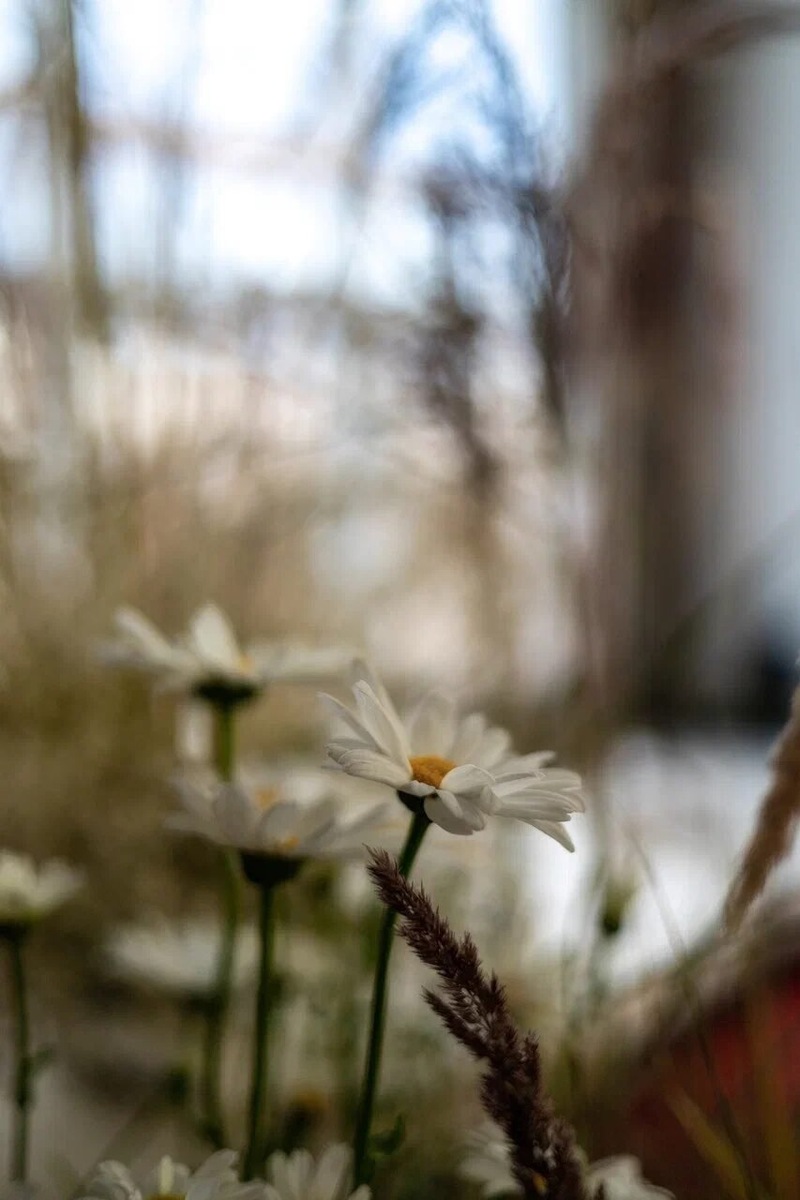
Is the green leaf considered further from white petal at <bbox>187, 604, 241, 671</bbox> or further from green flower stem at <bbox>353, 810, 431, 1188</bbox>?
white petal at <bbox>187, 604, 241, 671</bbox>

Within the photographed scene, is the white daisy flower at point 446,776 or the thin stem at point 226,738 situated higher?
the white daisy flower at point 446,776

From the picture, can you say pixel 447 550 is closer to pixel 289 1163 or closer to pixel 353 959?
pixel 353 959

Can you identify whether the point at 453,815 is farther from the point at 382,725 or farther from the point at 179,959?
the point at 179,959

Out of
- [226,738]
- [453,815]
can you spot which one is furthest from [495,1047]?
[226,738]

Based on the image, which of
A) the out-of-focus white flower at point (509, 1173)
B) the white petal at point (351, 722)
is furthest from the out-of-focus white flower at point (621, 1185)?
the white petal at point (351, 722)

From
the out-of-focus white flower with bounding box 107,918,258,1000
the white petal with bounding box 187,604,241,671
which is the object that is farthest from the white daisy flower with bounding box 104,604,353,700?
the out-of-focus white flower with bounding box 107,918,258,1000

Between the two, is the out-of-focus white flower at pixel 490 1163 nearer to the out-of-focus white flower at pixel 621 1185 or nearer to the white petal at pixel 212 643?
the out-of-focus white flower at pixel 621 1185
